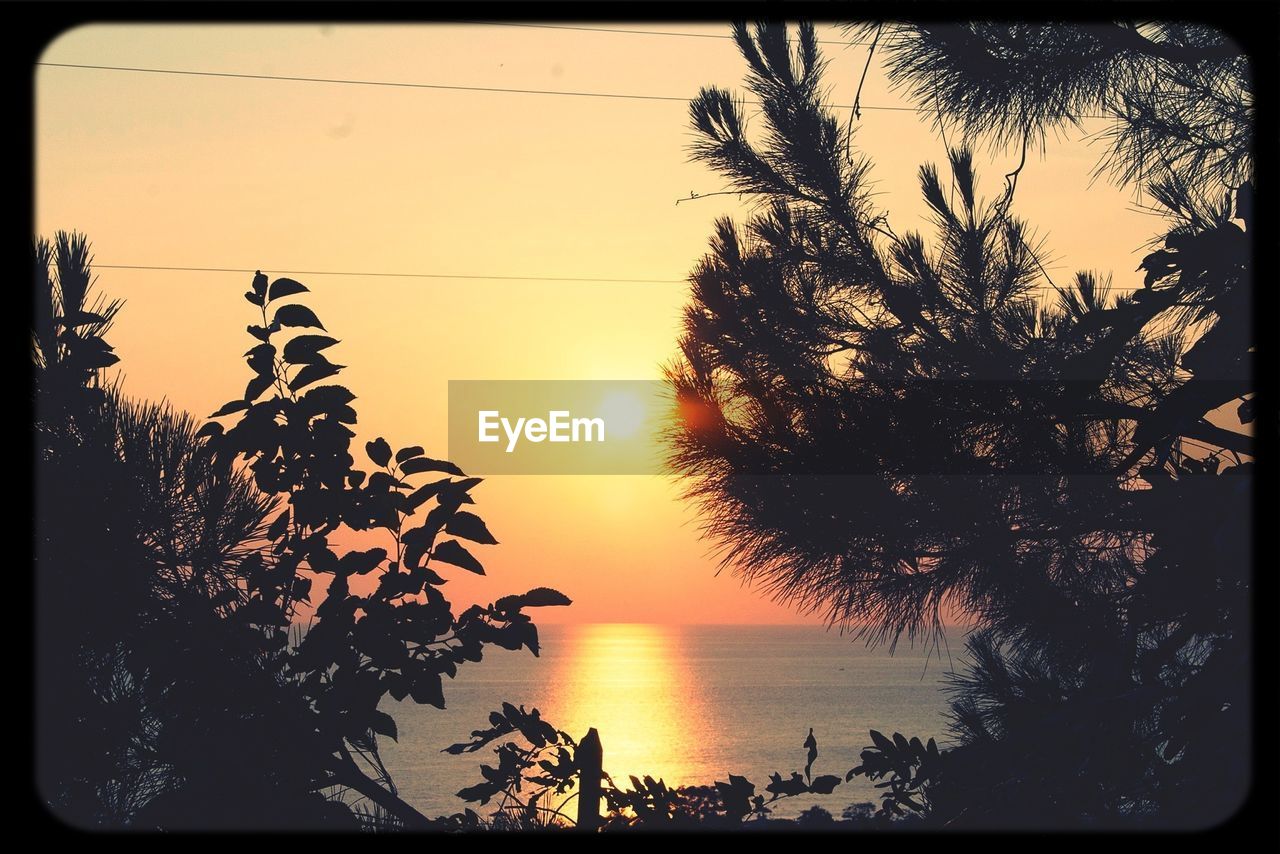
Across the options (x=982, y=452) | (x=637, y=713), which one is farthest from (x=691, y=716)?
(x=982, y=452)

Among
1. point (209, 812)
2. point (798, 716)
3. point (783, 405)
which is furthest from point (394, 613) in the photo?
point (798, 716)

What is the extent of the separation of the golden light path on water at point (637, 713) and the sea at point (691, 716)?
0.19 meters

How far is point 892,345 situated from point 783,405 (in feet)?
1.34

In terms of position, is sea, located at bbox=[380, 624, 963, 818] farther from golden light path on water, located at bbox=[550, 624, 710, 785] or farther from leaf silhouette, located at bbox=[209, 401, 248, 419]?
leaf silhouette, located at bbox=[209, 401, 248, 419]

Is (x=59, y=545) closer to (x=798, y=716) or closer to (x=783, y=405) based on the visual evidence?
(x=783, y=405)

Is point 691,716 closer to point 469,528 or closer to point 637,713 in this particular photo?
point 637,713

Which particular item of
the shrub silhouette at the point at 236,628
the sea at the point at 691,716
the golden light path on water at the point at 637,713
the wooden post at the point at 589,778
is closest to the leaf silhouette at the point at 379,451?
the shrub silhouette at the point at 236,628

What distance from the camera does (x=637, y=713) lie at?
101 meters

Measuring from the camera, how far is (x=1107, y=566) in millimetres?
3438

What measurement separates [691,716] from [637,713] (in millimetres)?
4973

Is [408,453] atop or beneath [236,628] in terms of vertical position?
atop

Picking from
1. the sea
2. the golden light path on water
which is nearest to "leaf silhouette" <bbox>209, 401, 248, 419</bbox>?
the sea

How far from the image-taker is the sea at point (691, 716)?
63.0 m

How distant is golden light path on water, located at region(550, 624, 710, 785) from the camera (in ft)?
222
